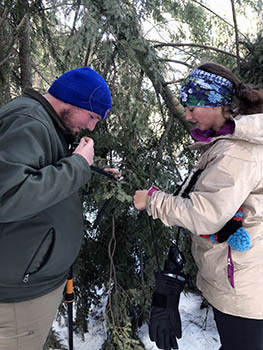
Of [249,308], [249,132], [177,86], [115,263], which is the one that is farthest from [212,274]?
[177,86]

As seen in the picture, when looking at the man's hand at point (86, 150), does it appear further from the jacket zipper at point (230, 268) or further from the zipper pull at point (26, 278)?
the jacket zipper at point (230, 268)

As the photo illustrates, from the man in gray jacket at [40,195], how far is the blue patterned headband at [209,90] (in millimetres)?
449

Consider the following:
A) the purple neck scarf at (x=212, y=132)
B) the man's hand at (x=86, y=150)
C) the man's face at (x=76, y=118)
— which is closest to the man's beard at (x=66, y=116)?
the man's face at (x=76, y=118)

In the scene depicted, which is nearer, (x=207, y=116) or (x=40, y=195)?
(x=40, y=195)

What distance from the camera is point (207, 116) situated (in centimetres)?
148

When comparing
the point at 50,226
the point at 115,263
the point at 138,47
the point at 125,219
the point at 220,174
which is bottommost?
the point at 115,263

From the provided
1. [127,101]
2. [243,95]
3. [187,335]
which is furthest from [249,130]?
[187,335]

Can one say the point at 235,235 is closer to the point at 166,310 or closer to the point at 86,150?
the point at 166,310

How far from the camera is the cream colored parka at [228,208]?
4.12 feet

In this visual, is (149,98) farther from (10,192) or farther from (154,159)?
(10,192)

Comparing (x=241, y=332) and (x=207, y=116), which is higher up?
(x=207, y=116)

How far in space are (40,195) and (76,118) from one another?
0.50m

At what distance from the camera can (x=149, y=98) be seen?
1891 mm

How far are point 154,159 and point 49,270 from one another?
3.82 feet
